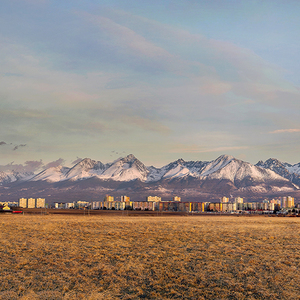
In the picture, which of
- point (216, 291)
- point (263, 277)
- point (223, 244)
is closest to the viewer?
point (216, 291)

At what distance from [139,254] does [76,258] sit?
5629mm

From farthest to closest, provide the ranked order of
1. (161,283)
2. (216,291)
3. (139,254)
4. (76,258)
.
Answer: (139,254) → (76,258) → (161,283) → (216,291)

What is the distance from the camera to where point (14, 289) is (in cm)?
2012

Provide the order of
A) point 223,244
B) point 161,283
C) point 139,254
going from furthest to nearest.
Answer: point 223,244, point 139,254, point 161,283

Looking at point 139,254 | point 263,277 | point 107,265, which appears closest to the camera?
point 263,277

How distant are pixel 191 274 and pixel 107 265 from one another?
22.2 ft

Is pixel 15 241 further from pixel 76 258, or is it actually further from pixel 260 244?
pixel 260 244

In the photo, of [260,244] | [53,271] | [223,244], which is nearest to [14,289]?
[53,271]

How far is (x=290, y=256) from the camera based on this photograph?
31.5 meters

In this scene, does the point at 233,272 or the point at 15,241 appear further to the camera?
the point at 15,241

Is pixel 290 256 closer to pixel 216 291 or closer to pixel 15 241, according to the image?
pixel 216 291

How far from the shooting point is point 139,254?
3161cm

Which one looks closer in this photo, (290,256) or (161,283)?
(161,283)

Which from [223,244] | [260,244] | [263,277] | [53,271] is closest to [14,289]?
[53,271]
